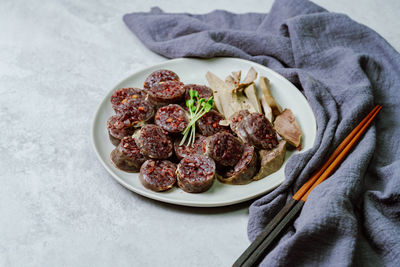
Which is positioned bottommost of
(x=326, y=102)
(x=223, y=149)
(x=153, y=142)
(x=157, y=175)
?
(x=157, y=175)

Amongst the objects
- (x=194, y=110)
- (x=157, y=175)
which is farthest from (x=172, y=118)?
(x=157, y=175)

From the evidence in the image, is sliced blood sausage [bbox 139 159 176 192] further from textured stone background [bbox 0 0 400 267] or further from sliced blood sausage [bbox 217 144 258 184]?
sliced blood sausage [bbox 217 144 258 184]

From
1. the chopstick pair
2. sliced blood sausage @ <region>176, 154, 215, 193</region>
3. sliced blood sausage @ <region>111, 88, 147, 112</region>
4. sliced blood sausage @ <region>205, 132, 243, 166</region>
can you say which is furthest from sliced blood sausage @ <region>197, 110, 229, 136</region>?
the chopstick pair

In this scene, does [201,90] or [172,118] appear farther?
[201,90]

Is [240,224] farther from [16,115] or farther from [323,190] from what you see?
[16,115]

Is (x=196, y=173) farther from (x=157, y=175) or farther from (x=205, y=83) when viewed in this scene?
(x=205, y=83)

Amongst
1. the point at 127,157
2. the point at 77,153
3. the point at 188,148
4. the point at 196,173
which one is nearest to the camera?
the point at 196,173

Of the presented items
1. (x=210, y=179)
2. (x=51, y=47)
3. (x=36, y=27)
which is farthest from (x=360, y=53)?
(x=36, y=27)
